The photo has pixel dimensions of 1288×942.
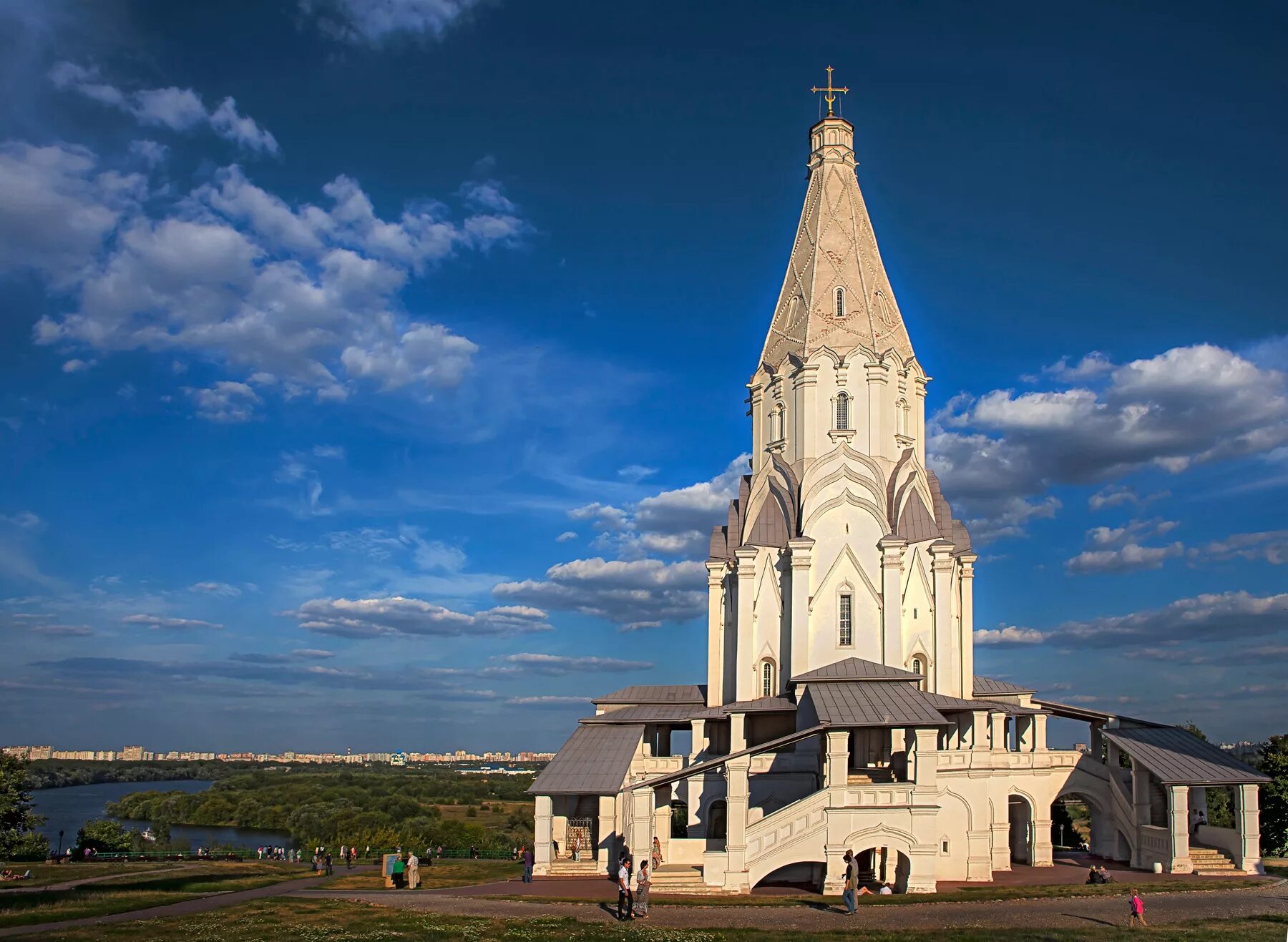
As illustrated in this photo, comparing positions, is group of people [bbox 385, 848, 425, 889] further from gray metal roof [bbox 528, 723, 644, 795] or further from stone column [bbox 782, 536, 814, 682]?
stone column [bbox 782, 536, 814, 682]

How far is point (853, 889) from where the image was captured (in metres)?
20.9

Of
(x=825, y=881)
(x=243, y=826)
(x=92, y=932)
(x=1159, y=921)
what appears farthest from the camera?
(x=243, y=826)

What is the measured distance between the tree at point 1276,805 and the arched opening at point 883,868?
51.9 ft

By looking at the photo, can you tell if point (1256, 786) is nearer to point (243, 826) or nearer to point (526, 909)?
point (526, 909)

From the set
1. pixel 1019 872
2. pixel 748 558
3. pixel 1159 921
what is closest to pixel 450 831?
pixel 748 558

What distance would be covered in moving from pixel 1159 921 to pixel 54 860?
115ft

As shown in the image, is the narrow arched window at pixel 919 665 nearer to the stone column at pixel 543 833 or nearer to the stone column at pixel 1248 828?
the stone column at pixel 1248 828

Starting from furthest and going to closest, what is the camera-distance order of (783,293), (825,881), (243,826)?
(243,826) → (783,293) → (825,881)

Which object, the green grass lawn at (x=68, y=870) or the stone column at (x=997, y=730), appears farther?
the stone column at (x=997, y=730)

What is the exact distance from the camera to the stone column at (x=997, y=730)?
30.6 metres

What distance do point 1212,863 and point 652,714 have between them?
17091mm

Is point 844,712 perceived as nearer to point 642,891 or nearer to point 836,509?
point 642,891

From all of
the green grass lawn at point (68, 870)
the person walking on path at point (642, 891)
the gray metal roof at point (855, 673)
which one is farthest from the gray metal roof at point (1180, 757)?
the green grass lawn at point (68, 870)

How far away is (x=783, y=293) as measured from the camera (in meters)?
39.1
